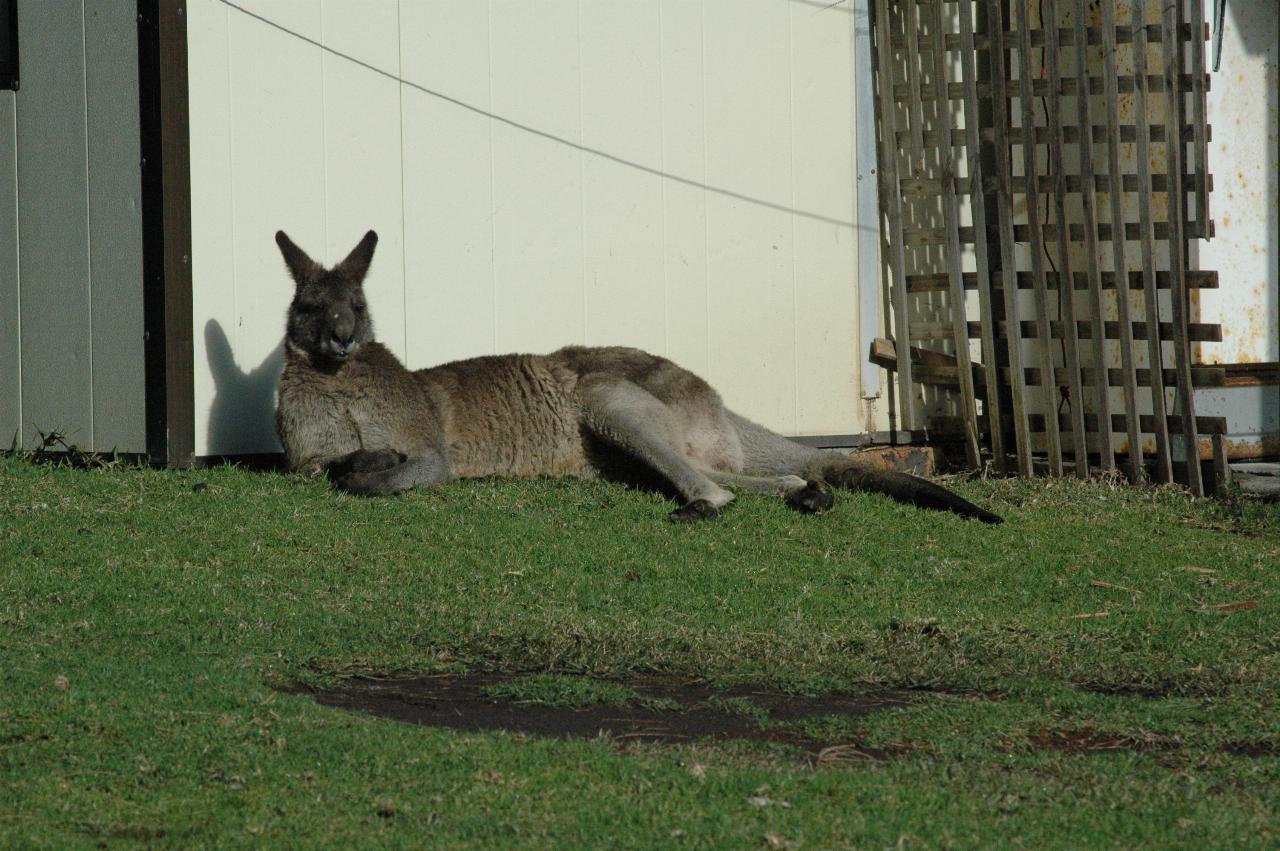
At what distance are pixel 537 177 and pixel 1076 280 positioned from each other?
3.45 meters

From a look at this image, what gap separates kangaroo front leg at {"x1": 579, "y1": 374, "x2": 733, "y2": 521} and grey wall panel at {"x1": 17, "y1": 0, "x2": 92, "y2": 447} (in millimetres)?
2796

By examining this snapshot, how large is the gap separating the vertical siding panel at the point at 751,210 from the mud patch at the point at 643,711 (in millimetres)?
4864

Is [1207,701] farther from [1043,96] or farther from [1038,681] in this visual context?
[1043,96]

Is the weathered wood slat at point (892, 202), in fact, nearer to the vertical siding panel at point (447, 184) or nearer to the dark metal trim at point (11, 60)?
the vertical siding panel at point (447, 184)

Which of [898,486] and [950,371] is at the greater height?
[950,371]

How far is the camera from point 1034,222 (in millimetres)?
9141

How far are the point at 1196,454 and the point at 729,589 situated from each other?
3895 millimetres

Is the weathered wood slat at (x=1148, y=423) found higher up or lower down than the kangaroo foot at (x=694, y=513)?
higher up

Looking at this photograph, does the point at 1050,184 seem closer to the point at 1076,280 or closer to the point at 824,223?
the point at 1076,280

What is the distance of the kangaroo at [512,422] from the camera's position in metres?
7.76

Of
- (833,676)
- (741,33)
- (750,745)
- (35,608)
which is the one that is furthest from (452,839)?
(741,33)

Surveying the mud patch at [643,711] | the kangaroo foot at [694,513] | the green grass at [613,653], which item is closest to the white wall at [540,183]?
the green grass at [613,653]

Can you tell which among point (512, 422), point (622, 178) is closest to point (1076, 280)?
point (622, 178)

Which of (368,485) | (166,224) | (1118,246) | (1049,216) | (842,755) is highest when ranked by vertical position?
(1049,216)
